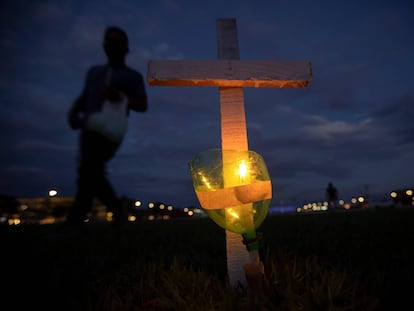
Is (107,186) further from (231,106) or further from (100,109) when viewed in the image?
(231,106)

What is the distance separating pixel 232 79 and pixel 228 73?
0.17ft

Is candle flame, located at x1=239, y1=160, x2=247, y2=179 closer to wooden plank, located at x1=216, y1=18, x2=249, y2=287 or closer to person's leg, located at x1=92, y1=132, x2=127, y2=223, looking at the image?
wooden plank, located at x1=216, y1=18, x2=249, y2=287

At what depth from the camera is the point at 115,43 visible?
1595mm

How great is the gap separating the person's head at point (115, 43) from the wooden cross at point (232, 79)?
0.29 meters

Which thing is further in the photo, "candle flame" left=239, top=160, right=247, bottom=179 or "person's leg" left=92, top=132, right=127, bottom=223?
"candle flame" left=239, top=160, right=247, bottom=179

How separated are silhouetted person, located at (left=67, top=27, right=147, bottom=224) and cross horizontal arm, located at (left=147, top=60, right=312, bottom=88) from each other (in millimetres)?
200

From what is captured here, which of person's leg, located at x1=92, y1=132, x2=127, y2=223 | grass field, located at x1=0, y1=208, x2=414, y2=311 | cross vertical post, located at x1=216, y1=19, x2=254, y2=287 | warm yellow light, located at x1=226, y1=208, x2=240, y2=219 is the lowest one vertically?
grass field, located at x1=0, y1=208, x2=414, y2=311

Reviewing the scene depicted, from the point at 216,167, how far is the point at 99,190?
74 centimetres

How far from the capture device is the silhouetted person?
5.07ft

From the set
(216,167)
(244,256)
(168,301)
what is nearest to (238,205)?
(216,167)

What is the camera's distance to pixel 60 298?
187cm

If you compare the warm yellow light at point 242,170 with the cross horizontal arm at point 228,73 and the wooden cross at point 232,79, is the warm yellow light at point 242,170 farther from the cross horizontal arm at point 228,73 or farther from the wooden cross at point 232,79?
the cross horizontal arm at point 228,73

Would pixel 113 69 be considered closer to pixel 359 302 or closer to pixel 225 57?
pixel 225 57

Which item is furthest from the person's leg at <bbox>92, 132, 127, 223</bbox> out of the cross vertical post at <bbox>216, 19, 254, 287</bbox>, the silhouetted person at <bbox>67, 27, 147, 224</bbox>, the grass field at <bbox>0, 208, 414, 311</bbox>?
the cross vertical post at <bbox>216, 19, 254, 287</bbox>
